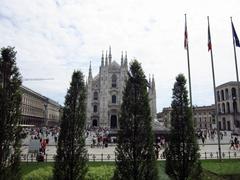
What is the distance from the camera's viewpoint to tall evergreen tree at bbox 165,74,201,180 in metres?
9.59

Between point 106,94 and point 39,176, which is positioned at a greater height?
point 106,94

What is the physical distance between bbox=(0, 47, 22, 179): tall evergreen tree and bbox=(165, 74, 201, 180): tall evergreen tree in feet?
17.7

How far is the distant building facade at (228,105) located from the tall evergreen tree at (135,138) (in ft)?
189

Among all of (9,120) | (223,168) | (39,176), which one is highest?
(9,120)

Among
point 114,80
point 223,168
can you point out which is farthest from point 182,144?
point 114,80

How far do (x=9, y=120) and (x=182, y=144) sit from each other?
20.2ft

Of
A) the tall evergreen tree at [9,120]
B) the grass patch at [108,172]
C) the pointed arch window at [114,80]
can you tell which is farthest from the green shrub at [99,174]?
the pointed arch window at [114,80]

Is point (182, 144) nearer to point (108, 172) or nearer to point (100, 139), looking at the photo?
point (108, 172)

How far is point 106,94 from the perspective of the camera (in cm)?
6769

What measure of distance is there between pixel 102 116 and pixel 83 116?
188ft

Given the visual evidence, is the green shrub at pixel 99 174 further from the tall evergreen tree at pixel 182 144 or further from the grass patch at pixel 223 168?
the grass patch at pixel 223 168

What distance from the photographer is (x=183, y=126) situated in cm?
1004

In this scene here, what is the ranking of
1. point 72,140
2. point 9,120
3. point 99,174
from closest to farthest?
1. point 9,120
2. point 72,140
3. point 99,174

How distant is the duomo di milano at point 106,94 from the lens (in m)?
66.8
